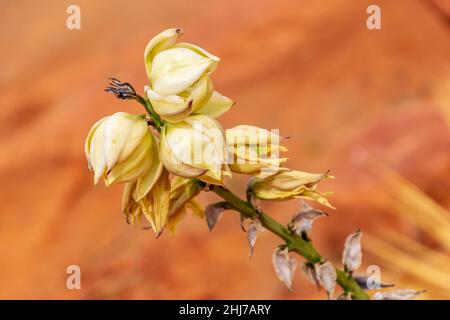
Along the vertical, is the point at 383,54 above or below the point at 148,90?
above

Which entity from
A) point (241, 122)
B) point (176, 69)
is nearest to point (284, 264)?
point (176, 69)

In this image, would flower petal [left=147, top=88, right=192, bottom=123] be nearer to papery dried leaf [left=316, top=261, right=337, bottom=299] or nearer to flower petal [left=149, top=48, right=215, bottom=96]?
flower petal [left=149, top=48, right=215, bottom=96]

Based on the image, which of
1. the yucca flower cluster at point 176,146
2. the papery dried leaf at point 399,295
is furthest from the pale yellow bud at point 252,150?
the papery dried leaf at point 399,295

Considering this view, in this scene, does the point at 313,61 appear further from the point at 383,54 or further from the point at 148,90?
the point at 148,90

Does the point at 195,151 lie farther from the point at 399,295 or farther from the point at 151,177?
the point at 399,295

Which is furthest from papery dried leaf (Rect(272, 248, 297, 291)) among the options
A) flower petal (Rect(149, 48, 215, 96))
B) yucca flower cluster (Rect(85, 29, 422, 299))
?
flower petal (Rect(149, 48, 215, 96))
